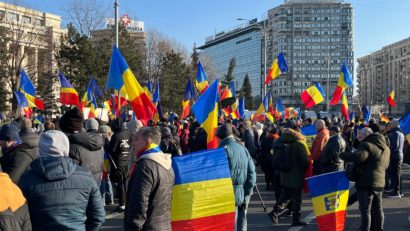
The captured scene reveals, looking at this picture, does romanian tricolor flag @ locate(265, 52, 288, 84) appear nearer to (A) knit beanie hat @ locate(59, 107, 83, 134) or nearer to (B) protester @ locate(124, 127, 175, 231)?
(A) knit beanie hat @ locate(59, 107, 83, 134)

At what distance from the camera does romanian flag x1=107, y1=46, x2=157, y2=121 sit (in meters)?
7.99

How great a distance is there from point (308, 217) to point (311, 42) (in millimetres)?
139662

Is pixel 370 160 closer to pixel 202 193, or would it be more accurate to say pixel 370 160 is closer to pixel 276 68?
pixel 202 193

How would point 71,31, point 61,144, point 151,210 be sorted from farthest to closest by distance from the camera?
point 71,31, point 151,210, point 61,144

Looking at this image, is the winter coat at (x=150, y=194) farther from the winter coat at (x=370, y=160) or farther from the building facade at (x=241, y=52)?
the building facade at (x=241, y=52)

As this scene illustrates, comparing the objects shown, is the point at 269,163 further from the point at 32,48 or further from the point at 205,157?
the point at 32,48

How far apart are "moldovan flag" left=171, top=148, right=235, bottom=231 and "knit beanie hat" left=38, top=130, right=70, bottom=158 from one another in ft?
4.12

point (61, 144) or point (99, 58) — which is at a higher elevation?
point (99, 58)

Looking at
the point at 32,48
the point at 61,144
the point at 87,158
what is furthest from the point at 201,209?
the point at 32,48

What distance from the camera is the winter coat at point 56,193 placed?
133 inches

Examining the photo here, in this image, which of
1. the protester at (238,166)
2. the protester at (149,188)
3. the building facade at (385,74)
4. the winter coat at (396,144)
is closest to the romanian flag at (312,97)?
the winter coat at (396,144)

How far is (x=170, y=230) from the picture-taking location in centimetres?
429

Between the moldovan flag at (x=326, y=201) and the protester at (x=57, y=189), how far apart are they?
3.94m

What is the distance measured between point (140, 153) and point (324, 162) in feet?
18.2
